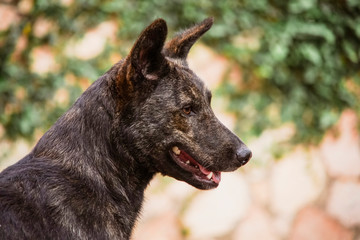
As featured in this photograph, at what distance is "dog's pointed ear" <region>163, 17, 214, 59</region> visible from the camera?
3.62 meters

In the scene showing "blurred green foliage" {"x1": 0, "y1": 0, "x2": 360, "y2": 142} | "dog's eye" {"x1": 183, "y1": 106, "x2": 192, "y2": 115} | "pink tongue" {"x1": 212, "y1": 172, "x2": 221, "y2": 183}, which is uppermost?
"blurred green foliage" {"x1": 0, "y1": 0, "x2": 360, "y2": 142}

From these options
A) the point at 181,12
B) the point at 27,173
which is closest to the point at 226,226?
the point at 181,12

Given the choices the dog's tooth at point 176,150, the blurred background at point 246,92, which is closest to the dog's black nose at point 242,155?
the dog's tooth at point 176,150

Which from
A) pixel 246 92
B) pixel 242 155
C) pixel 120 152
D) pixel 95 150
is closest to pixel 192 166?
pixel 242 155

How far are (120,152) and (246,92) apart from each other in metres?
3.65

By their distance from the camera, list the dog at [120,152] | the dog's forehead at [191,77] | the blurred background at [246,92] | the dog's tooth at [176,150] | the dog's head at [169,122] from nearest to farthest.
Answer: the dog at [120,152], the dog's head at [169,122], the dog's tooth at [176,150], the dog's forehead at [191,77], the blurred background at [246,92]

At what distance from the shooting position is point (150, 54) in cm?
314

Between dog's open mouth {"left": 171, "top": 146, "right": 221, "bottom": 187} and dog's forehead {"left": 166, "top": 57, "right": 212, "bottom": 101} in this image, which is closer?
dog's open mouth {"left": 171, "top": 146, "right": 221, "bottom": 187}

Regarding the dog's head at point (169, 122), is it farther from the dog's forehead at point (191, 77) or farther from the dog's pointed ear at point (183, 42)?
the dog's pointed ear at point (183, 42)

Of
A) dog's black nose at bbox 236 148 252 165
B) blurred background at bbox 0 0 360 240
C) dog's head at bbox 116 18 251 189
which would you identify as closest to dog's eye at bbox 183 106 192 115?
dog's head at bbox 116 18 251 189

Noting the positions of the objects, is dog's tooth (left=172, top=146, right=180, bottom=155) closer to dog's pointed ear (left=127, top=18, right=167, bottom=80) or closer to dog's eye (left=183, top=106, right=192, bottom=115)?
dog's eye (left=183, top=106, right=192, bottom=115)

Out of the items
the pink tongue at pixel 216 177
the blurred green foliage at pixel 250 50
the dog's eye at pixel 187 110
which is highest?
the blurred green foliage at pixel 250 50

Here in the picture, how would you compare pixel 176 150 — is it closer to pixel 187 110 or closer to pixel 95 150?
pixel 187 110

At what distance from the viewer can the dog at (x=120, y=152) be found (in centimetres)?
277
